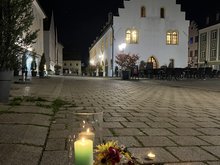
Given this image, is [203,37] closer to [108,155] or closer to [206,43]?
[206,43]

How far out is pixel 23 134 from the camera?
389 centimetres

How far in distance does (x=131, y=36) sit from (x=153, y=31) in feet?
11.0

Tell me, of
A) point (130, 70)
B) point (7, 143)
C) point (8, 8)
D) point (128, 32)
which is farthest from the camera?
point (128, 32)

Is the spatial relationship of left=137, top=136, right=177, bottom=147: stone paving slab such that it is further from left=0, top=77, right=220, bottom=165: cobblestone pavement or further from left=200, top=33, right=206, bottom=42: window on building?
left=200, top=33, right=206, bottom=42: window on building

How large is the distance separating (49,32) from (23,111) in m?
47.0

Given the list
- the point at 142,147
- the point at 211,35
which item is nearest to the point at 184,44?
the point at 211,35

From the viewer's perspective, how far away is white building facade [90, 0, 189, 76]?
131ft

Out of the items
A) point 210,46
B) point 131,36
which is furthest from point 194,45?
point 131,36

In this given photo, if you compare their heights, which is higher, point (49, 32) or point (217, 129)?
point (49, 32)

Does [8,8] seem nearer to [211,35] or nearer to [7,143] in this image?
[7,143]

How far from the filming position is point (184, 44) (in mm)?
41375

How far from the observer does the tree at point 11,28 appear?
7.84 m

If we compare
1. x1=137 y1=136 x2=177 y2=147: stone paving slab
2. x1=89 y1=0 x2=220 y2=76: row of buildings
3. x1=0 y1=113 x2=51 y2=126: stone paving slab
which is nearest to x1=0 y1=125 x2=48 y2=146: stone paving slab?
Answer: x1=0 y1=113 x2=51 y2=126: stone paving slab

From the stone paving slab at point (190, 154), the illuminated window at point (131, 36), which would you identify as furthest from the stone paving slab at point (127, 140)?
the illuminated window at point (131, 36)
